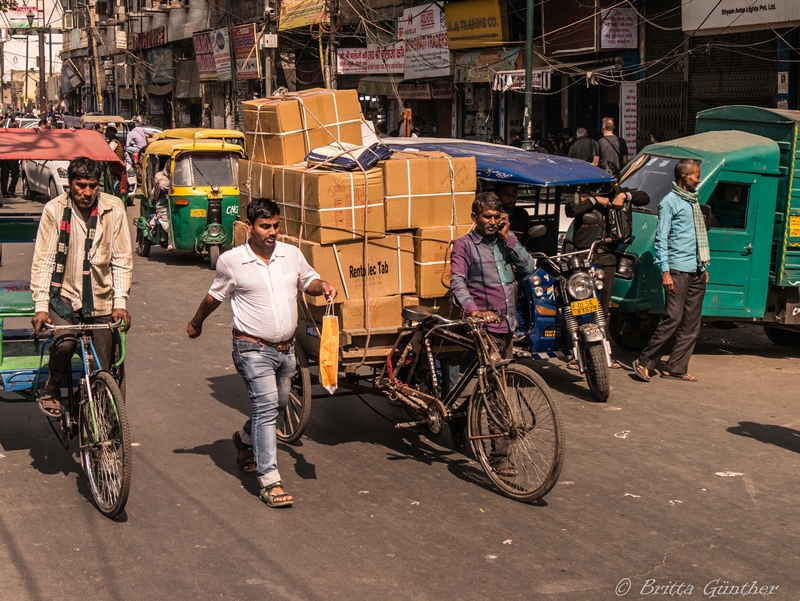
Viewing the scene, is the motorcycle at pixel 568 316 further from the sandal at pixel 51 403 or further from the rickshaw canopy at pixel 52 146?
the sandal at pixel 51 403

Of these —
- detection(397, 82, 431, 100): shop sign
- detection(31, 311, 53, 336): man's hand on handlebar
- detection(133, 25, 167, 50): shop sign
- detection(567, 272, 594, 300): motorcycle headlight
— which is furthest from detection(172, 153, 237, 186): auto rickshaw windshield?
detection(133, 25, 167, 50): shop sign

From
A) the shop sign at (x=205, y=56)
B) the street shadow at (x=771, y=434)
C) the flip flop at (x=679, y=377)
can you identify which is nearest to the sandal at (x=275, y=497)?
the street shadow at (x=771, y=434)

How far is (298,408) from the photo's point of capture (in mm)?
7371

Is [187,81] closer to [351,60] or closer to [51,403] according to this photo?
[351,60]

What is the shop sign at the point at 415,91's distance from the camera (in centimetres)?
3056

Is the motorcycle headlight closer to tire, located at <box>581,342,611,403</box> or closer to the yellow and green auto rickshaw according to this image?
tire, located at <box>581,342,611,403</box>

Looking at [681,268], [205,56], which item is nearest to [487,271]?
[681,268]

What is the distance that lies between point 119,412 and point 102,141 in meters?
3.03

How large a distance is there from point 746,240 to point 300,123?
4.53 m

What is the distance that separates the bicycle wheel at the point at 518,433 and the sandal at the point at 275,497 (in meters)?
1.18

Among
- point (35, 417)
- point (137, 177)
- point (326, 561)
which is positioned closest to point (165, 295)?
point (35, 417)

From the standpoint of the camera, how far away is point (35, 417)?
7789 mm

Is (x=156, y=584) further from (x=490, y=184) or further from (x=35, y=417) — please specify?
(x=490, y=184)

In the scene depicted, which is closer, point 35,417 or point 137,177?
point 35,417
